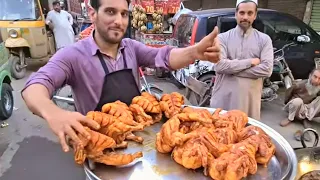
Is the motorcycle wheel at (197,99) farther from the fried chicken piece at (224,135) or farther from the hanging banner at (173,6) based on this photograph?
the hanging banner at (173,6)

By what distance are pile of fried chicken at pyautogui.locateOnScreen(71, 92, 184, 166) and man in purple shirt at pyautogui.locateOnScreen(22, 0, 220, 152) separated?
169 mm

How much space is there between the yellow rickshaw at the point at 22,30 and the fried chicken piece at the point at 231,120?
25.2 ft

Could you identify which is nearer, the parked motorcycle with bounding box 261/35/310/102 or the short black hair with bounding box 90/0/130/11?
the short black hair with bounding box 90/0/130/11

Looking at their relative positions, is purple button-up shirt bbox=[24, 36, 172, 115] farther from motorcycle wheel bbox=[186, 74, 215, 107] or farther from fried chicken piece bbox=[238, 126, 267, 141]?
motorcycle wheel bbox=[186, 74, 215, 107]

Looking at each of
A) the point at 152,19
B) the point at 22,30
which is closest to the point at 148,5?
the point at 152,19

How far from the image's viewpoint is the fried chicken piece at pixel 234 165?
1160 millimetres

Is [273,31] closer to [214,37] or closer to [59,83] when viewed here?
[214,37]

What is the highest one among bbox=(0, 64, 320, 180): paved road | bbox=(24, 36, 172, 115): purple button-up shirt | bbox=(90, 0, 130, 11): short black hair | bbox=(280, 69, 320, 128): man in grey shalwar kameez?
bbox=(90, 0, 130, 11): short black hair

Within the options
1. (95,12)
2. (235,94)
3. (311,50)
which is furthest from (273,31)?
(95,12)

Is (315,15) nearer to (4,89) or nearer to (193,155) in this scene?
(4,89)

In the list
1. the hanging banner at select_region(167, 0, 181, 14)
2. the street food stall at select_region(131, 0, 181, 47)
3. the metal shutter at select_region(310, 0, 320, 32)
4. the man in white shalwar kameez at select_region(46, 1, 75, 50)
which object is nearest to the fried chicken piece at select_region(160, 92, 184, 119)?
the street food stall at select_region(131, 0, 181, 47)

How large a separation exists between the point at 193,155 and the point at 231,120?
1.31 ft

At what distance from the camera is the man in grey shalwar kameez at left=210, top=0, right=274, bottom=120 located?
3002mm

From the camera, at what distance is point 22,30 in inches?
335
